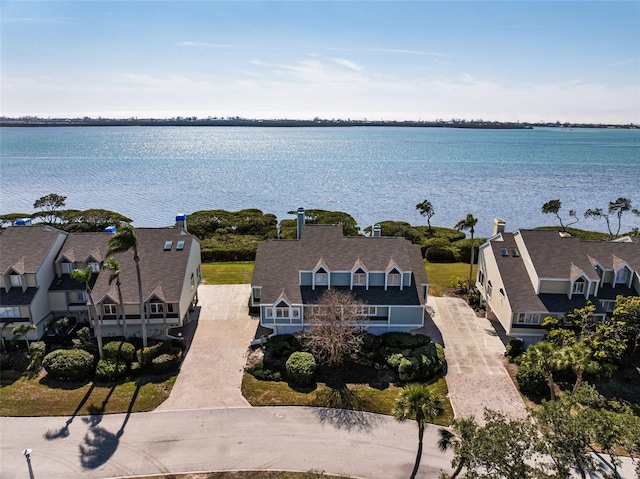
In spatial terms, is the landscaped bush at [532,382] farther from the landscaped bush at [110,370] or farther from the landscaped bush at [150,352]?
the landscaped bush at [110,370]

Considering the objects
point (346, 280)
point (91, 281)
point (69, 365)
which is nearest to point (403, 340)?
point (346, 280)

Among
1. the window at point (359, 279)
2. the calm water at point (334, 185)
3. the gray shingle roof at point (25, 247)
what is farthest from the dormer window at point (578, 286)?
the calm water at point (334, 185)

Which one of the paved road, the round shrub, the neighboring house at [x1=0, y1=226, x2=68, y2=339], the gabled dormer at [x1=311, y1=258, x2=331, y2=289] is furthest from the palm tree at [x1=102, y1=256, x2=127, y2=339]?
the gabled dormer at [x1=311, y1=258, x2=331, y2=289]

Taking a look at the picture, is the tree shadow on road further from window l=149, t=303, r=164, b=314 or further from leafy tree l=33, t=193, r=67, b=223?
leafy tree l=33, t=193, r=67, b=223

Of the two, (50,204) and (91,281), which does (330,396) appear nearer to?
(91,281)

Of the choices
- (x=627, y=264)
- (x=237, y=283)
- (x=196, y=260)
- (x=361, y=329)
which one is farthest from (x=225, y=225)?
(x=627, y=264)

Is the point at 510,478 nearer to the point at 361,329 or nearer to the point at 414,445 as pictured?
the point at 414,445
